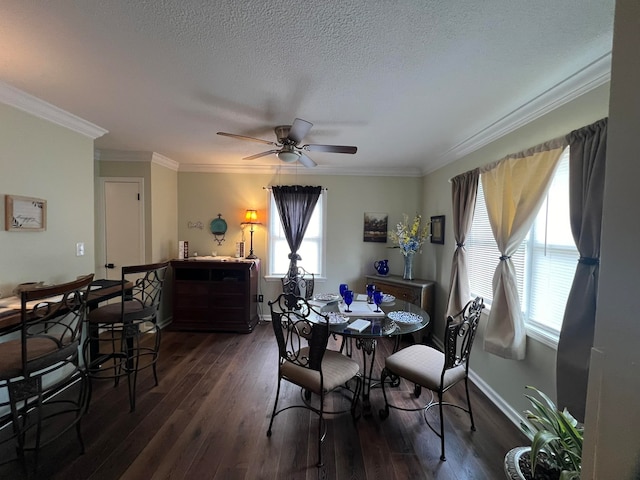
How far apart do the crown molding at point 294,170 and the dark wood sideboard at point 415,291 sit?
165 centimetres

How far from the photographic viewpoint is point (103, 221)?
3.60 metres

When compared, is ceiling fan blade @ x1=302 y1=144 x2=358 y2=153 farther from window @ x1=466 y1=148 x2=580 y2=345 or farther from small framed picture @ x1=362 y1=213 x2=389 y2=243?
small framed picture @ x1=362 y1=213 x2=389 y2=243

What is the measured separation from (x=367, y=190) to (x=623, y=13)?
374cm

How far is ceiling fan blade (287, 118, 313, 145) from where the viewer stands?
2034 millimetres

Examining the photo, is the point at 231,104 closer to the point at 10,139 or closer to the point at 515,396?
the point at 10,139

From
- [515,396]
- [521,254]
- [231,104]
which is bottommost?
[515,396]

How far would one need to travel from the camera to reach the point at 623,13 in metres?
0.54

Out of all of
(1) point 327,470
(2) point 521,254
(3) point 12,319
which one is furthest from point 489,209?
(3) point 12,319

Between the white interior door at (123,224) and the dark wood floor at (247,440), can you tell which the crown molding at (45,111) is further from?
the dark wood floor at (247,440)

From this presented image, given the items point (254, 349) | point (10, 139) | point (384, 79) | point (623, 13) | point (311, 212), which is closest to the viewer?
point (623, 13)

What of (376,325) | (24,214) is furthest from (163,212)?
(376,325)

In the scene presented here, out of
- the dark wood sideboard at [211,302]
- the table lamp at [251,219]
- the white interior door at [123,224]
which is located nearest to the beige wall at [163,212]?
the white interior door at [123,224]

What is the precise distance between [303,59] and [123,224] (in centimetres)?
338

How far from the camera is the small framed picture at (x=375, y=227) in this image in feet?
14.0
